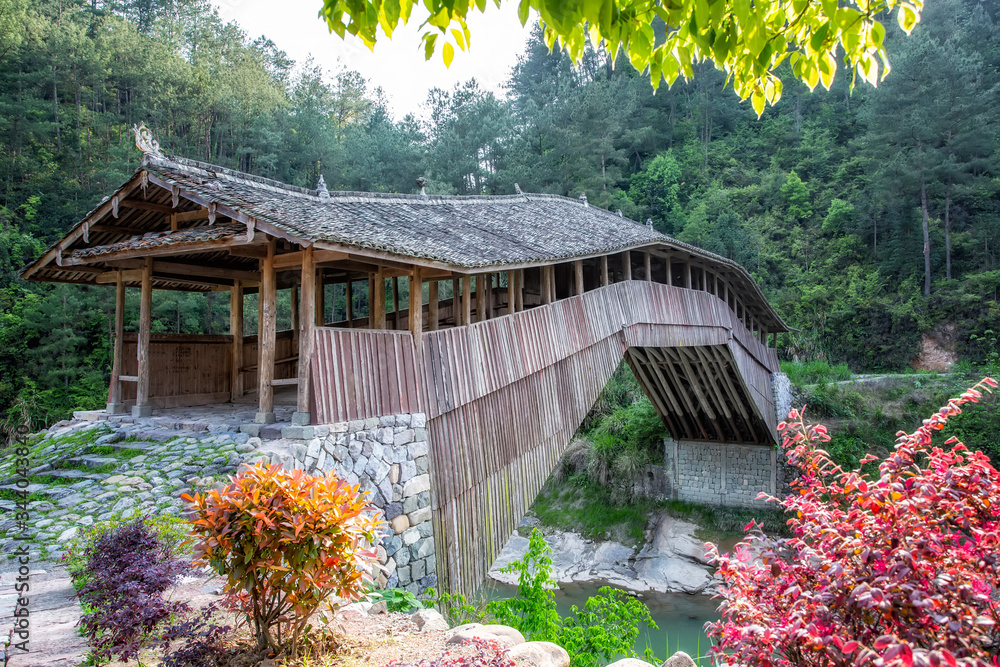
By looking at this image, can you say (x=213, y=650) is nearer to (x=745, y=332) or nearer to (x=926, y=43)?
(x=745, y=332)

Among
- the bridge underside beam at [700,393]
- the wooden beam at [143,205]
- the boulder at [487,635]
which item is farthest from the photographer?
the bridge underside beam at [700,393]

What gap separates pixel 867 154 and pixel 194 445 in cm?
2713

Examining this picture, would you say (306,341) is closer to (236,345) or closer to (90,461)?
(90,461)

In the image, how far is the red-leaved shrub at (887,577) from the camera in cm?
201

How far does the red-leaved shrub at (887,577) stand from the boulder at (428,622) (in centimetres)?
174

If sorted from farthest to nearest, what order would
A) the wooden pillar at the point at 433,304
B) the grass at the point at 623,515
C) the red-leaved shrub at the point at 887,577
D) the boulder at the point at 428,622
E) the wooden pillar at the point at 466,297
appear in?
the grass at the point at 623,515, the wooden pillar at the point at 433,304, the wooden pillar at the point at 466,297, the boulder at the point at 428,622, the red-leaved shrub at the point at 887,577

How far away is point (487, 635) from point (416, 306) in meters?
3.90

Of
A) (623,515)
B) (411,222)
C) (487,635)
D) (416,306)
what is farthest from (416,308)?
(623,515)

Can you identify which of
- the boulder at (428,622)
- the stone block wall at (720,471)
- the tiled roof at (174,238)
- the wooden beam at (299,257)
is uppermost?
the tiled roof at (174,238)

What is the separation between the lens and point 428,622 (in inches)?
150

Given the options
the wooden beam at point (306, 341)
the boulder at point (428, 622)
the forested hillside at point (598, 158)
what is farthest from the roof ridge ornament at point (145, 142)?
the forested hillside at point (598, 158)

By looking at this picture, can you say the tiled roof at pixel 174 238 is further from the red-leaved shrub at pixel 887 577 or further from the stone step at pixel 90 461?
the red-leaved shrub at pixel 887 577

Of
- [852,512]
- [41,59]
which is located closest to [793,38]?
[852,512]

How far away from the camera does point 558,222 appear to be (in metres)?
11.9
